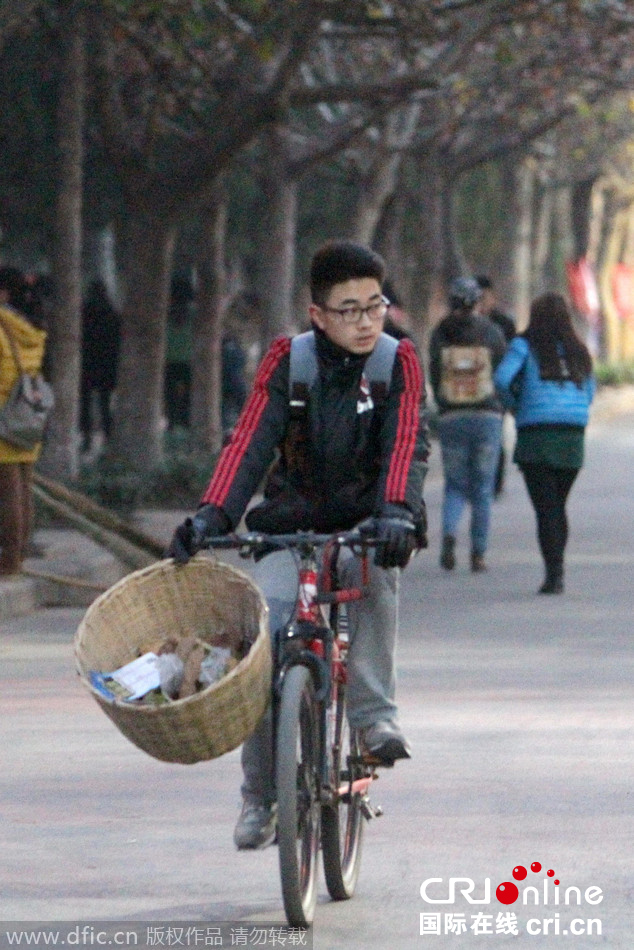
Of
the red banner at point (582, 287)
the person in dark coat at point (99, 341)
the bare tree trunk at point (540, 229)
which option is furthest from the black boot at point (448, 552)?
the red banner at point (582, 287)

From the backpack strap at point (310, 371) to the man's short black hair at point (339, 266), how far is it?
0.14 metres

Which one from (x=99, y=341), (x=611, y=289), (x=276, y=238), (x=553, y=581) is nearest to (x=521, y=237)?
(x=99, y=341)

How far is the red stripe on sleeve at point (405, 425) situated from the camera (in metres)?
5.86

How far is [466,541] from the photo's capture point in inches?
695

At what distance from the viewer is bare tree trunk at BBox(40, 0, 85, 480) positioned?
58.3 ft

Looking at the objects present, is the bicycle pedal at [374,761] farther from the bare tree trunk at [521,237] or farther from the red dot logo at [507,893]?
the bare tree trunk at [521,237]

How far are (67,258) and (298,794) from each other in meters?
12.8

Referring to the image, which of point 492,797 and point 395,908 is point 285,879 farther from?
point 492,797

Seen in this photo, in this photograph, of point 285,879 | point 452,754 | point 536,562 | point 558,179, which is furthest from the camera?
point 558,179

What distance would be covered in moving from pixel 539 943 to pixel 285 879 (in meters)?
0.65

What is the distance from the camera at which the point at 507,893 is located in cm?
612

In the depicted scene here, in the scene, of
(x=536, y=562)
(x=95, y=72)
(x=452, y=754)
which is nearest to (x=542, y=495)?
(x=536, y=562)

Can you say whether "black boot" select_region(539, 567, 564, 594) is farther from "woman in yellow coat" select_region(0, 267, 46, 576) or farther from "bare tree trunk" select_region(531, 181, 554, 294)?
"bare tree trunk" select_region(531, 181, 554, 294)

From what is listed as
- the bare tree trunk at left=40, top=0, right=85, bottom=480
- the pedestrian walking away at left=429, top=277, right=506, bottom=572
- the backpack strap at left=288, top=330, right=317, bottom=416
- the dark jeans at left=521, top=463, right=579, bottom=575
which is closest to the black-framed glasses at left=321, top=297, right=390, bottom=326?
the backpack strap at left=288, top=330, right=317, bottom=416
